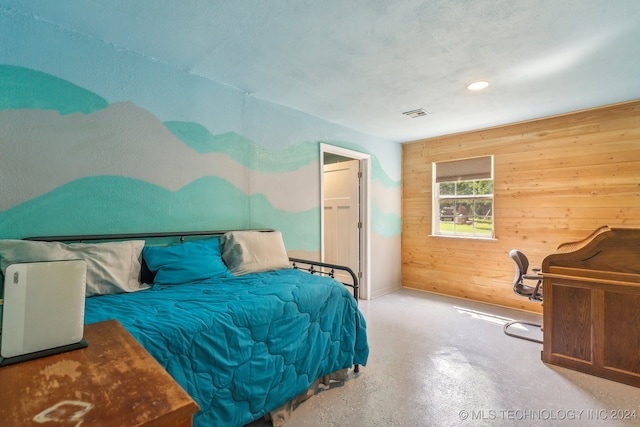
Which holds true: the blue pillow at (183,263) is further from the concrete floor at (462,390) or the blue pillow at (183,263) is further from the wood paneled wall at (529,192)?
the wood paneled wall at (529,192)

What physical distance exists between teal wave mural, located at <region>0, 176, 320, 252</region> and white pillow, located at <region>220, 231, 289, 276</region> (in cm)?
25

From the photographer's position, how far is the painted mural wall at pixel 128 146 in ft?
5.64

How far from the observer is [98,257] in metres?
1.79

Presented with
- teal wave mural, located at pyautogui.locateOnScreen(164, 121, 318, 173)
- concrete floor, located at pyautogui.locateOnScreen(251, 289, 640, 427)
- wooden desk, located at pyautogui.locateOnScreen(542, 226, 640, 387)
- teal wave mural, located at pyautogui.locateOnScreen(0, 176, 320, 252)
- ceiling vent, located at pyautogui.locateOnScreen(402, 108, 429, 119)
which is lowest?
concrete floor, located at pyautogui.locateOnScreen(251, 289, 640, 427)

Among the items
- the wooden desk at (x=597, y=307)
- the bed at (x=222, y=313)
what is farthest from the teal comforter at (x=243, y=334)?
the wooden desk at (x=597, y=307)

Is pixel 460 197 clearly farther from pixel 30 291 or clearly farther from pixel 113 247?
pixel 30 291

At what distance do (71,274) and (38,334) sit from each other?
0.18 metres

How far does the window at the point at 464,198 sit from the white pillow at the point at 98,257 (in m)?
3.81

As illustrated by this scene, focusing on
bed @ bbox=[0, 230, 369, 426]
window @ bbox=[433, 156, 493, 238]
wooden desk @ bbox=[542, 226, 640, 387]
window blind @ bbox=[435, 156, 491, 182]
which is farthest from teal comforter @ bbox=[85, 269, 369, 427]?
window blind @ bbox=[435, 156, 491, 182]

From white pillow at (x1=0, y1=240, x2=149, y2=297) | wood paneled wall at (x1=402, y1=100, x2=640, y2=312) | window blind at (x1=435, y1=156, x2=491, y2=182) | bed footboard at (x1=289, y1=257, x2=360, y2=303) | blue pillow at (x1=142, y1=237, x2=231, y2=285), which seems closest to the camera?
white pillow at (x1=0, y1=240, x2=149, y2=297)

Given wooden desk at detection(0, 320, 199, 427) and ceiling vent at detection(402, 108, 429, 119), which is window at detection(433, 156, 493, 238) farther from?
wooden desk at detection(0, 320, 199, 427)

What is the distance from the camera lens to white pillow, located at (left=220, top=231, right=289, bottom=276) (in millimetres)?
2350

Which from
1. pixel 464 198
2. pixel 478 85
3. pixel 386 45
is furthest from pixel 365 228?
pixel 386 45

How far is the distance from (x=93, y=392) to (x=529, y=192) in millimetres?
4241
